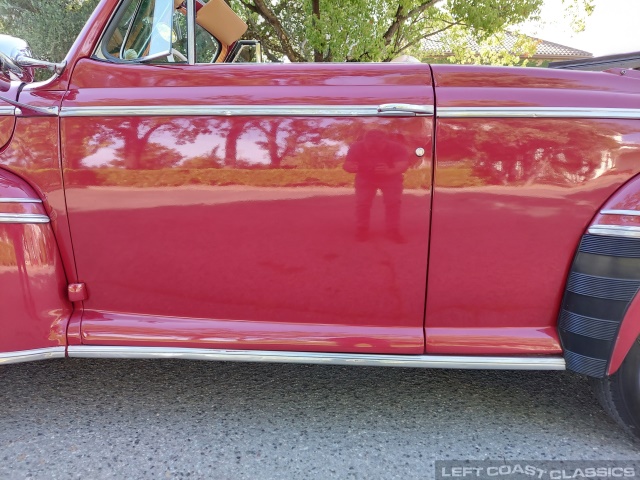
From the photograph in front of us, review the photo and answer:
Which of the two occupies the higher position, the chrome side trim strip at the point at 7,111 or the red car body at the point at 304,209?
the chrome side trim strip at the point at 7,111

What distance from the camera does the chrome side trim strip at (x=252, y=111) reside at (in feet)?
5.87

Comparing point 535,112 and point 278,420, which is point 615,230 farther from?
point 278,420

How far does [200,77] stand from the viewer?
6.29 feet

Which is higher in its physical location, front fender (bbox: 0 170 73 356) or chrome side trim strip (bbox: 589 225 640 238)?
chrome side trim strip (bbox: 589 225 640 238)

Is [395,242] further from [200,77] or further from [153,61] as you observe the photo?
[153,61]

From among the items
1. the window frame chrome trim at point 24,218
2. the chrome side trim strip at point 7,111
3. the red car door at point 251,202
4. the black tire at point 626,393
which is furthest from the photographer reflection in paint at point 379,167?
the chrome side trim strip at point 7,111

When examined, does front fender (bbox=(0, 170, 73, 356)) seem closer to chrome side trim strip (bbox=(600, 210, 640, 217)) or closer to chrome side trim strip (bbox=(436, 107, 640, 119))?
chrome side trim strip (bbox=(436, 107, 640, 119))

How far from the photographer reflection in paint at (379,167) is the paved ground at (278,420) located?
3.08 ft

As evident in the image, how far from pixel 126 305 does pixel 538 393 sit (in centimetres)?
190

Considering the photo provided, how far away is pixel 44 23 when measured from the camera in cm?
1037

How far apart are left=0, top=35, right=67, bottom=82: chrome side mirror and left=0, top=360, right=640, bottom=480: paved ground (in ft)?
4.71

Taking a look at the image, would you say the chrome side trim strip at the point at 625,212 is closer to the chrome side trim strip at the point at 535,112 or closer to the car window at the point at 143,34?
the chrome side trim strip at the point at 535,112

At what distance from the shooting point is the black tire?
1857 mm

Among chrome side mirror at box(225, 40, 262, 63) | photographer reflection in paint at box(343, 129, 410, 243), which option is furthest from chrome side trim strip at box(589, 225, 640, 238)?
chrome side mirror at box(225, 40, 262, 63)
